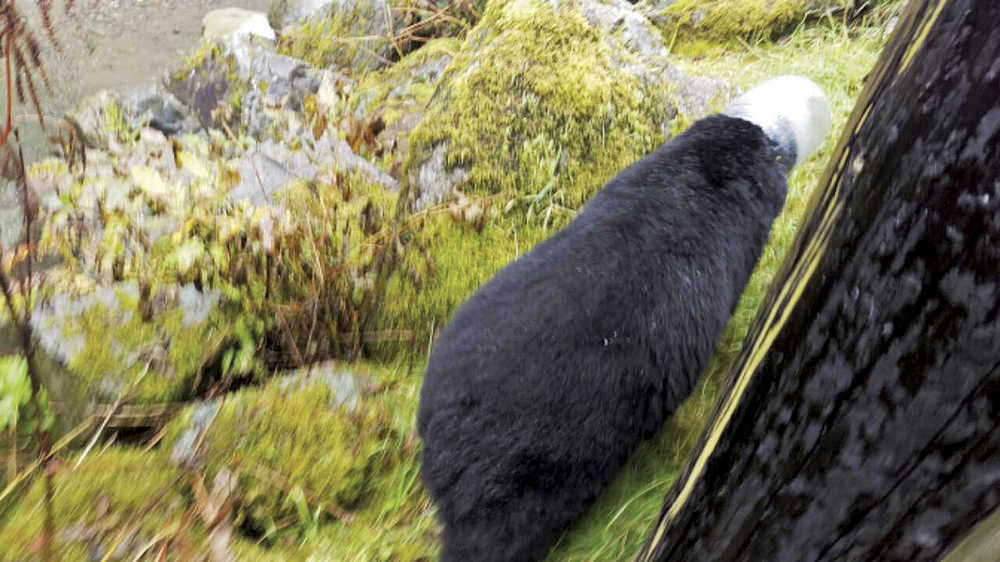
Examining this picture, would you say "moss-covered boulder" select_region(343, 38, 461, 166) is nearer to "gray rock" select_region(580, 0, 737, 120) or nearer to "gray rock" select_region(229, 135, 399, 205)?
"gray rock" select_region(229, 135, 399, 205)

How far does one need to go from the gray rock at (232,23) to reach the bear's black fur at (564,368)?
5635 millimetres

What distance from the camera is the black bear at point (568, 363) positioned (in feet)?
5.75

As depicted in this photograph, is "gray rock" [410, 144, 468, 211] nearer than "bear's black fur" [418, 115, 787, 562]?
No

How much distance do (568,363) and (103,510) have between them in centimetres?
154

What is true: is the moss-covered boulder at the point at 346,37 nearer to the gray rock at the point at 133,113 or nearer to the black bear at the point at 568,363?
the gray rock at the point at 133,113

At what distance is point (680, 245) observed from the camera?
82.0 inches

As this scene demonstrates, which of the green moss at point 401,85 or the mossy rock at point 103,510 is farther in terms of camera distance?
the green moss at point 401,85

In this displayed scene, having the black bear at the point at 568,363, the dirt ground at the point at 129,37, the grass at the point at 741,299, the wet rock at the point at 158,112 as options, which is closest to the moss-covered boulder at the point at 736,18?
the grass at the point at 741,299

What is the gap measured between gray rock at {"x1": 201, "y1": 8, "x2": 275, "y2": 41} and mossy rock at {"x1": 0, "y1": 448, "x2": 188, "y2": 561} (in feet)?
17.8

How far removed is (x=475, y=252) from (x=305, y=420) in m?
1.03

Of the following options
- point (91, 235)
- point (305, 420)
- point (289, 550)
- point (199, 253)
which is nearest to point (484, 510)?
point (289, 550)

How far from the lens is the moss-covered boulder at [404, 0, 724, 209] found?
115 inches

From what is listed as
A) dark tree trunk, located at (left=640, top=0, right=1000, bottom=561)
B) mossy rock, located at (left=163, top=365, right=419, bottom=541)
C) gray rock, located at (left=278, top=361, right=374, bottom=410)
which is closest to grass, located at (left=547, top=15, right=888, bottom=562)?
mossy rock, located at (left=163, top=365, right=419, bottom=541)

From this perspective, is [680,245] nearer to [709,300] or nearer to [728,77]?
[709,300]
